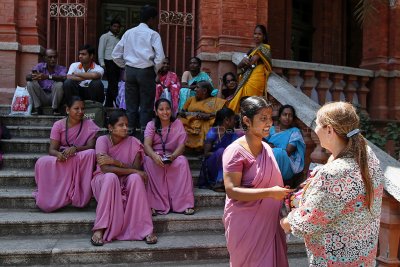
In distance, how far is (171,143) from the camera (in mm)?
5105

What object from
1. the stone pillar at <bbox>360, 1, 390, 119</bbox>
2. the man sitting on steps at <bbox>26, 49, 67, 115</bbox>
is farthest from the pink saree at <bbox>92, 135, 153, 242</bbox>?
the stone pillar at <bbox>360, 1, 390, 119</bbox>

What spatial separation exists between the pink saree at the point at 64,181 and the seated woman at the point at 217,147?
1404 millimetres

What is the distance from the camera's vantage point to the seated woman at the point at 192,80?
718 centimetres

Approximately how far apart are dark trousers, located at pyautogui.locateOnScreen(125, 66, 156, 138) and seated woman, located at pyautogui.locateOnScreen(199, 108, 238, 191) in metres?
0.95

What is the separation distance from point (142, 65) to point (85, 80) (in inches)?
52.0

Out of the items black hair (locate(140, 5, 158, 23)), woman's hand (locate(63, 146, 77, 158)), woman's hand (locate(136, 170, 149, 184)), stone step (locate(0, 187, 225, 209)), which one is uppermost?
black hair (locate(140, 5, 158, 23))

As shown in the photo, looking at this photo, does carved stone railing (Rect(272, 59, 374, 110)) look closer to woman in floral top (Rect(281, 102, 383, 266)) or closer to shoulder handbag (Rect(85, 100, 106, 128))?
shoulder handbag (Rect(85, 100, 106, 128))

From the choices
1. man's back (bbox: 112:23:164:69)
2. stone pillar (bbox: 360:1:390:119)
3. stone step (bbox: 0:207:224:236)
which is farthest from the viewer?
stone pillar (bbox: 360:1:390:119)

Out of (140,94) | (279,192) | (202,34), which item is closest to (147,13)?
(140,94)

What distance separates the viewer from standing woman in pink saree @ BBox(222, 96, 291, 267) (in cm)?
282

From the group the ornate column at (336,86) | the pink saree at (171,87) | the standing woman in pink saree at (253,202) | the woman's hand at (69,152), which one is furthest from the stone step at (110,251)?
the ornate column at (336,86)

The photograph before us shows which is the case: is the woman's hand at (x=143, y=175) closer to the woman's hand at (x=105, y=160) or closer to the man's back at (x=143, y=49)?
the woman's hand at (x=105, y=160)

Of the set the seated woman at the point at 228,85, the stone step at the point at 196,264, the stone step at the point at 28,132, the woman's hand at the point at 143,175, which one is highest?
the seated woman at the point at 228,85

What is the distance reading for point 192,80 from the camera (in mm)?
7328
